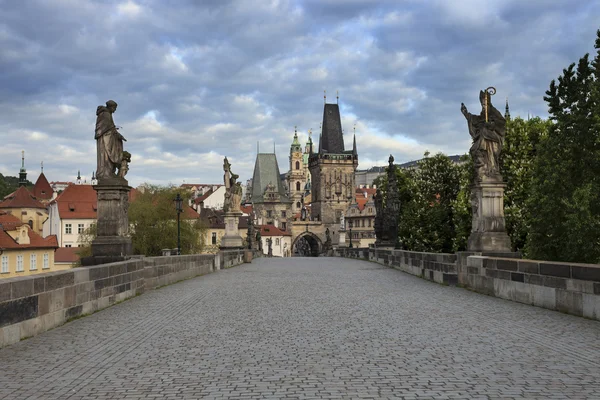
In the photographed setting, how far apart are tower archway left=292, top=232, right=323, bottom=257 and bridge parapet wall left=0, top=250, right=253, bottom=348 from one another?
129858 millimetres

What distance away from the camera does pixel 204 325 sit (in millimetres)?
9672

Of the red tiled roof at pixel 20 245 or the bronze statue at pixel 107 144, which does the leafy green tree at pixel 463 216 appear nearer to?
the bronze statue at pixel 107 144

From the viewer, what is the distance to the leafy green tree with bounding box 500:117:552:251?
39.2 m

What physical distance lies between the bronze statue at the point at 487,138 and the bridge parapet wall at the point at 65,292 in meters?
8.02

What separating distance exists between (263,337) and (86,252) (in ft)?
163

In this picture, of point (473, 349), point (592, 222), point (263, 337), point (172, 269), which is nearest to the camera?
point (473, 349)

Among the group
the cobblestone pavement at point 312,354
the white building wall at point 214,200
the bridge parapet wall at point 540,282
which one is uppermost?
the white building wall at point 214,200

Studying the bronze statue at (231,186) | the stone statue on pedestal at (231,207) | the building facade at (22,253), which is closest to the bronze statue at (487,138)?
the stone statue on pedestal at (231,207)

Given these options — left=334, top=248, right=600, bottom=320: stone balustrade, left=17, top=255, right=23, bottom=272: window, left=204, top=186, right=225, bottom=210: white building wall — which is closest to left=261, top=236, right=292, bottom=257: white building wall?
left=204, top=186, right=225, bottom=210: white building wall

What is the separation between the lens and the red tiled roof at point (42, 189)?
4970 inches

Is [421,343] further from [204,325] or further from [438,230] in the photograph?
[438,230]

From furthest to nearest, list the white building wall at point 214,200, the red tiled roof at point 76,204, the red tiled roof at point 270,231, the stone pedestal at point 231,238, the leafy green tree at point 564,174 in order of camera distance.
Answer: the white building wall at point 214,200, the red tiled roof at point 270,231, the red tiled roof at point 76,204, the stone pedestal at point 231,238, the leafy green tree at point 564,174

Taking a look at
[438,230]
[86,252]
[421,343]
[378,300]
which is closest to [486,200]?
[378,300]

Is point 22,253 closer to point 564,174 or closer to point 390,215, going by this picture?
point 390,215
